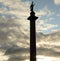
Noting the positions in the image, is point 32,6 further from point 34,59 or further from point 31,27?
point 34,59

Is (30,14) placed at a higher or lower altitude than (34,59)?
higher

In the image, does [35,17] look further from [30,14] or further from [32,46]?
[32,46]

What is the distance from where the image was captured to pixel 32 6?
47.4 meters

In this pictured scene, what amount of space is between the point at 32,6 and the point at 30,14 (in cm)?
235

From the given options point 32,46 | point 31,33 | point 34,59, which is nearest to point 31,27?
point 31,33

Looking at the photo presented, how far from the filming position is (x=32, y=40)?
143 feet

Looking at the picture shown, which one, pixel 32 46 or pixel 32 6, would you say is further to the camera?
pixel 32 6

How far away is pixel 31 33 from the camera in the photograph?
1735 inches

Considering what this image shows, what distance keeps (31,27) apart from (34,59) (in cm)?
693

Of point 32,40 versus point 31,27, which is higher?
point 31,27

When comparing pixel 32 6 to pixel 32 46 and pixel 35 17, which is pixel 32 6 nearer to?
pixel 35 17

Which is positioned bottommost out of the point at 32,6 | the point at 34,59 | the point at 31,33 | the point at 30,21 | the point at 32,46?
the point at 34,59

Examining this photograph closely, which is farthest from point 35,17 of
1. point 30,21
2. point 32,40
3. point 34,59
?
point 34,59

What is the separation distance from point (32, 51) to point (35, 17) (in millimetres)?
7567
